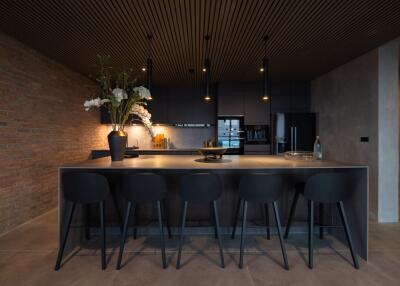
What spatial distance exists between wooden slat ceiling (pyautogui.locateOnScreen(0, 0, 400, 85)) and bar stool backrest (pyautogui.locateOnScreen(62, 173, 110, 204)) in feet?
5.42

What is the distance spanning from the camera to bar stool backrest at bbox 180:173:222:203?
2107mm

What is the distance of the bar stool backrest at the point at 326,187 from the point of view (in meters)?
2.16

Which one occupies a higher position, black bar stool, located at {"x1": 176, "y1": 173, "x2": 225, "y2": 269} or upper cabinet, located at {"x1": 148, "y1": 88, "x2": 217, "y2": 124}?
upper cabinet, located at {"x1": 148, "y1": 88, "x2": 217, "y2": 124}

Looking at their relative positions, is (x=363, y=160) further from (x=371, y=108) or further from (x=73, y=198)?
(x=73, y=198)

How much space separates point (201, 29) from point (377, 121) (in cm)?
275

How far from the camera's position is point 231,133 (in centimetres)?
528

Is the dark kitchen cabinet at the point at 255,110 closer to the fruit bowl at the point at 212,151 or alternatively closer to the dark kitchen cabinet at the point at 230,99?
the dark kitchen cabinet at the point at 230,99

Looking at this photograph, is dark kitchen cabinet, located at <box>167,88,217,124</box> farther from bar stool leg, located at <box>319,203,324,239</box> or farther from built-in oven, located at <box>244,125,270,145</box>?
bar stool leg, located at <box>319,203,324,239</box>

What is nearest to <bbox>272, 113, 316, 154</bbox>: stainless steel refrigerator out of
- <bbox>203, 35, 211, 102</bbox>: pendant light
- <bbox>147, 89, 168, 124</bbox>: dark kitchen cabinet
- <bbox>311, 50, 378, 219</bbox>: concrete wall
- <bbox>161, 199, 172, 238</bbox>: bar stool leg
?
<bbox>311, 50, 378, 219</bbox>: concrete wall

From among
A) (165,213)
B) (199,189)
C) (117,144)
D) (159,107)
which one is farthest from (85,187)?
(159,107)

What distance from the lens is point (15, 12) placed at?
7.82 ft

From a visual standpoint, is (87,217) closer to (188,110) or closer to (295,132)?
(188,110)

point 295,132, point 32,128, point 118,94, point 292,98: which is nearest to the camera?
point 118,94

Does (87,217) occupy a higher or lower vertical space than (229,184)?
lower
